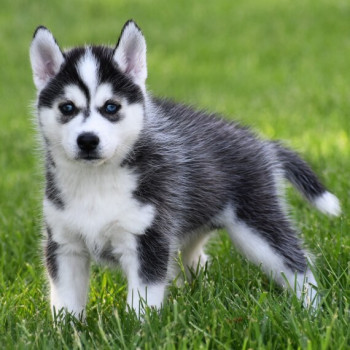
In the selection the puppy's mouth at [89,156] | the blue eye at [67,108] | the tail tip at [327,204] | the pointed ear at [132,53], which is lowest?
the tail tip at [327,204]

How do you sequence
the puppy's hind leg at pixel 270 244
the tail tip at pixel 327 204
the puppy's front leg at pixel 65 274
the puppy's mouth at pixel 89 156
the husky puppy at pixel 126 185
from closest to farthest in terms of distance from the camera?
1. the puppy's mouth at pixel 89 156
2. the husky puppy at pixel 126 185
3. the puppy's front leg at pixel 65 274
4. the puppy's hind leg at pixel 270 244
5. the tail tip at pixel 327 204

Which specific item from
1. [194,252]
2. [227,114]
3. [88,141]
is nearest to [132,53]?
[88,141]

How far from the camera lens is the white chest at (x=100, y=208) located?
4102 mm

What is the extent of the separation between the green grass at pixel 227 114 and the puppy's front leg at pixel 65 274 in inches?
4.5

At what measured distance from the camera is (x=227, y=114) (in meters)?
8.80

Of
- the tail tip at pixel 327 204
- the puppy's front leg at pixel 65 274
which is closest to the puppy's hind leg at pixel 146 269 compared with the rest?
the puppy's front leg at pixel 65 274

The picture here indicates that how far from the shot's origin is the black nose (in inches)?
152

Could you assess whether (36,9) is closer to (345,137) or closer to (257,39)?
(257,39)

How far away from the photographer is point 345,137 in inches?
337

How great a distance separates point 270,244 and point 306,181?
0.69 meters

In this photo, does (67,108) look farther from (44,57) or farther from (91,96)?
(44,57)

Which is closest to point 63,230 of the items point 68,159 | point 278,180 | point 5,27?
point 68,159

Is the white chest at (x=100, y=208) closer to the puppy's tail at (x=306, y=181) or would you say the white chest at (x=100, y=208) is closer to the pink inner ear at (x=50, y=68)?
the pink inner ear at (x=50, y=68)

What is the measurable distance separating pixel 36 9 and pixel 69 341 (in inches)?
575
